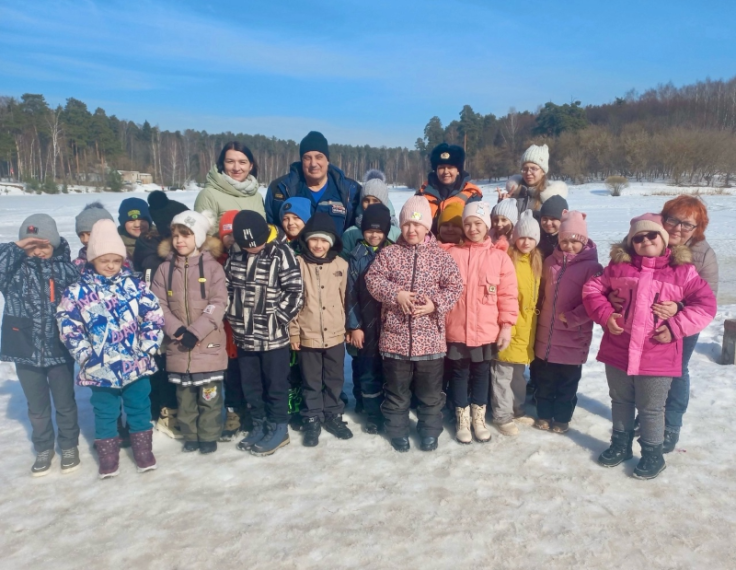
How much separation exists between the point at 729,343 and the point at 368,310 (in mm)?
3757

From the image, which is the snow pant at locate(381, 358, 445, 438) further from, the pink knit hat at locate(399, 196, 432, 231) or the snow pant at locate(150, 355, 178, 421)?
the snow pant at locate(150, 355, 178, 421)

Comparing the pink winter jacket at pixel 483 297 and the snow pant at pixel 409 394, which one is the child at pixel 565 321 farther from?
the snow pant at pixel 409 394

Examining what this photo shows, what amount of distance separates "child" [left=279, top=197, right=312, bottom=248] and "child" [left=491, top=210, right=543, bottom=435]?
1514mm

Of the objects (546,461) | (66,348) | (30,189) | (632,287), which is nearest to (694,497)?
(546,461)

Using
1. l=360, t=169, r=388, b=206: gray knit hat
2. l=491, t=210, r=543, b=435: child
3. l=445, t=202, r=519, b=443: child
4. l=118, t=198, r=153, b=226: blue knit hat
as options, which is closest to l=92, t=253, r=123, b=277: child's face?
l=118, t=198, r=153, b=226: blue knit hat

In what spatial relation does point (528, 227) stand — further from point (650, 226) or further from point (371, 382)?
point (371, 382)

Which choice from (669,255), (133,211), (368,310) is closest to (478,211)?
(368,310)

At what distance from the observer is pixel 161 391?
144 inches

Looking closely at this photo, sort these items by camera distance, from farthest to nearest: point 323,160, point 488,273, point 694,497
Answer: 1. point 323,160
2. point 488,273
3. point 694,497

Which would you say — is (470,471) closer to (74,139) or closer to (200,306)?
(200,306)

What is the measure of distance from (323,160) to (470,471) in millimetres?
2521

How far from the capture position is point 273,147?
3812 inches

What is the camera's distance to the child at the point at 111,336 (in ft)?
9.63

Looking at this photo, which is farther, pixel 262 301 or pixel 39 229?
pixel 262 301
